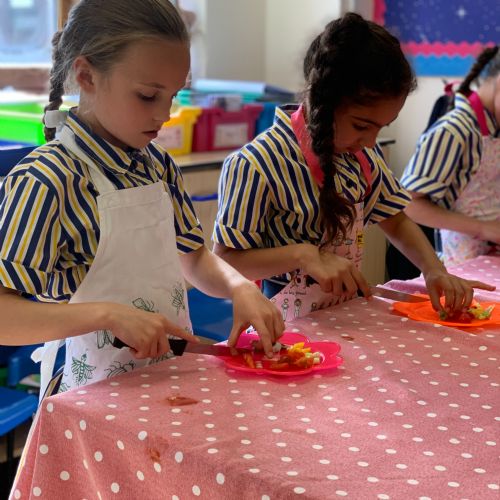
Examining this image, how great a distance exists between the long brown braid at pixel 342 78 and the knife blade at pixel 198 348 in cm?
39

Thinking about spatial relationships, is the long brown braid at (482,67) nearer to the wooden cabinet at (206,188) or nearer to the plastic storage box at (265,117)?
the wooden cabinet at (206,188)

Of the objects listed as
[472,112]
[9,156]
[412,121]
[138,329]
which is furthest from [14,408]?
[412,121]

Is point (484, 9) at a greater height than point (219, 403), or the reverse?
point (484, 9)

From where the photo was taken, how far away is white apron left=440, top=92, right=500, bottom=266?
196 cm

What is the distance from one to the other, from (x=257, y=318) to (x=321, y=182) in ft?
1.28

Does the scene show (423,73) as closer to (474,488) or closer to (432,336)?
(432,336)

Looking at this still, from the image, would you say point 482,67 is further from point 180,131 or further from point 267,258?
point 180,131

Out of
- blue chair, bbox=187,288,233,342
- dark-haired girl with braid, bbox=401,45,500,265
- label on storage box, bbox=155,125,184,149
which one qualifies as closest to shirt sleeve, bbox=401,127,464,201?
dark-haired girl with braid, bbox=401,45,500,265

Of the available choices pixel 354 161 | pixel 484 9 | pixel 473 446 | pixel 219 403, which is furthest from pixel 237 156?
pixel 484 9

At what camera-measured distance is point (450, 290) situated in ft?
4.67

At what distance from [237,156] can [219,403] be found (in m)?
0.59

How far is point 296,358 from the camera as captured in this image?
3.64 ft

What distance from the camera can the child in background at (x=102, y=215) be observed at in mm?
1067

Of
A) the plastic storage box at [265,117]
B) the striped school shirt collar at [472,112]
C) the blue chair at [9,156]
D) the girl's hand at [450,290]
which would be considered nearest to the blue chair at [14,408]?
the blue chair at [9,156]
